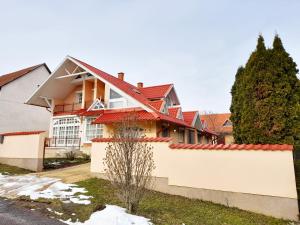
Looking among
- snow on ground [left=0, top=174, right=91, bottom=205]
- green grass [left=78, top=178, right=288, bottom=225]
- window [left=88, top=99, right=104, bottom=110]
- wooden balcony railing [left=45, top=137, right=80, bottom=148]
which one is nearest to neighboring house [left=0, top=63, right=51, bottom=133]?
wooden balcony railing [left=45, top=137, right=80, bottom=148]

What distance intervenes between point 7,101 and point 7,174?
15259mm

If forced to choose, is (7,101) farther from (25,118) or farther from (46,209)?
(46,209)

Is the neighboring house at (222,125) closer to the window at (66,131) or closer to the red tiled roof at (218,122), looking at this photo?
the red tiled roof at (218,122)

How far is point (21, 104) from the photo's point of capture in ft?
84.6

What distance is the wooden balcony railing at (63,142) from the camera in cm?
2028

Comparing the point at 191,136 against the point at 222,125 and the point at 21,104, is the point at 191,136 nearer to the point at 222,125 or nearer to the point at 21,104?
the point at 21,104

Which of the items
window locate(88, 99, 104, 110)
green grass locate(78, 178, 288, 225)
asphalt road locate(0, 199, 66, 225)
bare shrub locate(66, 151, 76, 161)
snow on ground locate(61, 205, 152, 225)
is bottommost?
green grass locate(78, 178, 288, 225)

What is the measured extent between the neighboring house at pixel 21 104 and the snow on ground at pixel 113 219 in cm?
2217

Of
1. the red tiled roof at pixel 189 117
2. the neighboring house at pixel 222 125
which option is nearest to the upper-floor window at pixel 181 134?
the red tiled roof at pixel 189 117

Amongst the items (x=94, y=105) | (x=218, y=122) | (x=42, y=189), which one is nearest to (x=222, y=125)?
(x=218, y=122)

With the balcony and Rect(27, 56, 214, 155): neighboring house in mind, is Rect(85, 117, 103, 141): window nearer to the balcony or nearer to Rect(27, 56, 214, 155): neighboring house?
Rect(27, 56, 214, 155): neighboring house

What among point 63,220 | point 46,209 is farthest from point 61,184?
point 63,220

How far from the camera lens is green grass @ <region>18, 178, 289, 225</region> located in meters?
6.06

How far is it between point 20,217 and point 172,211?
396cm
